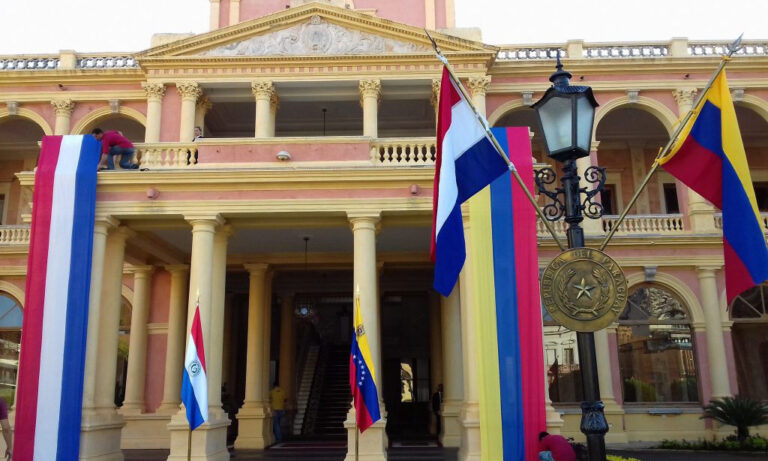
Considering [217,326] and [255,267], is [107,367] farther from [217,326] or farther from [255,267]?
[255,267]

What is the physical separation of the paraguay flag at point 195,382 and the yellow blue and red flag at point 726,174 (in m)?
7.55

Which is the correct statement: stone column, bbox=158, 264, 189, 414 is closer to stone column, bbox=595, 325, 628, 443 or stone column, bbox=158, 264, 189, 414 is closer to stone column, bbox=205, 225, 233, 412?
stone column, bbox=205, 225, 233, 412

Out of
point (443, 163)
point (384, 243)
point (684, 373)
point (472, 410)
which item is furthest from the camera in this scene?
point (684, 373)

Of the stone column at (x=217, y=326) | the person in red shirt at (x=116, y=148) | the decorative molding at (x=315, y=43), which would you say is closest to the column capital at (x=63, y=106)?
the decorative molding at (x=315, y=43)

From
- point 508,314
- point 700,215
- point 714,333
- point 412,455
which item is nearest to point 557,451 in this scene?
point 508,314

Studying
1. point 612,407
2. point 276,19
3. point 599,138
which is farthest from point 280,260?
point 599,138

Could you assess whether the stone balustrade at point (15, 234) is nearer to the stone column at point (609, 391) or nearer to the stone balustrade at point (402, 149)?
the stone balustrade at point (402, 149)

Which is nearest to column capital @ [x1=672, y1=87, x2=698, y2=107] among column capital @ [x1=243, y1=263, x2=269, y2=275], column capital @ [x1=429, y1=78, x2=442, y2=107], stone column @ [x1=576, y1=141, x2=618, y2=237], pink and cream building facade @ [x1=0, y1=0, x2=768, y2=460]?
pink and cream building facade @ [x1=0, y1=0, x2=768, y2=460]

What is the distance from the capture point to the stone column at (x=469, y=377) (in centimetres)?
1252

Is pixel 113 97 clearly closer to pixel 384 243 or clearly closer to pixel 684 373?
pixel 384 243

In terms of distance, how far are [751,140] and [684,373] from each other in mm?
8693

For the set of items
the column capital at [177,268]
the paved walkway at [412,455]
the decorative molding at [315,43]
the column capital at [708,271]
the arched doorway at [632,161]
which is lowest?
the paved walkway at [412,455]

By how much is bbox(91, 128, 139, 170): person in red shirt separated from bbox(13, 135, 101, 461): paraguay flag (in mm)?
248

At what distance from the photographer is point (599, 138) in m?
22.0
